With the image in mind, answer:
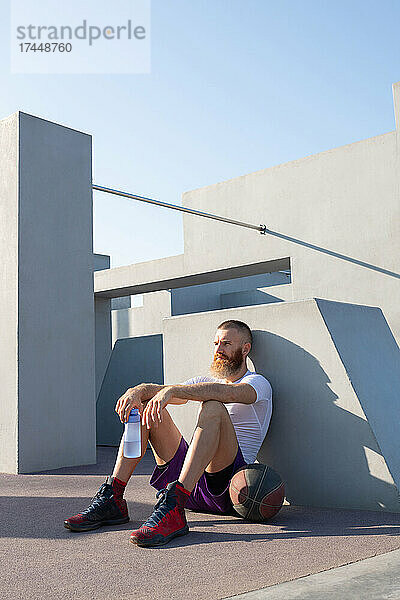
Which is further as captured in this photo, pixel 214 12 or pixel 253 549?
pixel 214 12

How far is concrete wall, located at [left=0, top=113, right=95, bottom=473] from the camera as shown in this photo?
655cm

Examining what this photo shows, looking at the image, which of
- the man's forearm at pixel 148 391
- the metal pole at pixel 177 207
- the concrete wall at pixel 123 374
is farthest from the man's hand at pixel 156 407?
the concrete wall at pixel 123 374

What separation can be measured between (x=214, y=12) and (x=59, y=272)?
111 inches

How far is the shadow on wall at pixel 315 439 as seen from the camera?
389 centimetres

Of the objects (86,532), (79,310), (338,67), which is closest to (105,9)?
(338,67)

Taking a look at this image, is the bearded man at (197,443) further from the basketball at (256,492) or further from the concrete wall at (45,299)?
the concrete wall at (45,299)

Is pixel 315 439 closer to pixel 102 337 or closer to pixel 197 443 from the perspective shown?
pixel 197 443

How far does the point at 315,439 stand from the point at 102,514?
1.35 m

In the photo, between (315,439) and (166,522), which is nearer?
(166,522)

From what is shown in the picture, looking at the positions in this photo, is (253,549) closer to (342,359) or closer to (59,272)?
(342,359)

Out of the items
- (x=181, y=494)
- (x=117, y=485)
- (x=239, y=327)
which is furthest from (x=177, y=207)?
(x=181, y=494)

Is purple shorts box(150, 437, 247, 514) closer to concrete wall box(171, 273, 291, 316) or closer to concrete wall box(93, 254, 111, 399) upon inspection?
concrete wall box(93, 254, 111, 399)

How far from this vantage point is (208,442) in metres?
3.39

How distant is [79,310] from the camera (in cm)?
711
